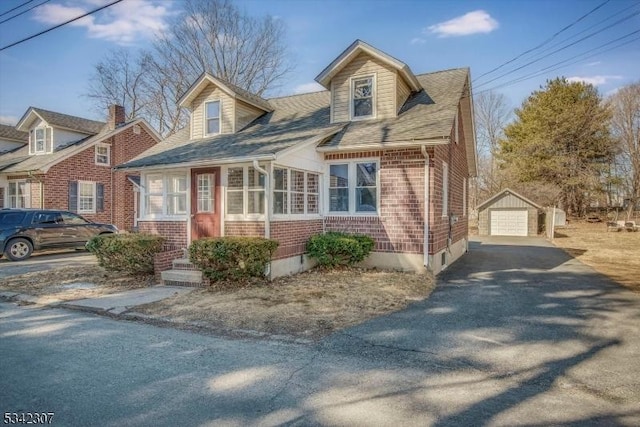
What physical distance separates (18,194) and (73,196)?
2.83 m

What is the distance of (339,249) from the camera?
10.2m

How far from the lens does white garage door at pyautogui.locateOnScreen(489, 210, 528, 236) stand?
87.9 feet

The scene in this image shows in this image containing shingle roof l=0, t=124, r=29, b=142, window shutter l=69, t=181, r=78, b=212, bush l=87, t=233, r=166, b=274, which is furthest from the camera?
shingle roof l=0, t=124, r=29, b=142

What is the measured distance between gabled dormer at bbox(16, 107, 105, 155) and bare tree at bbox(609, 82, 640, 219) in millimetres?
41644

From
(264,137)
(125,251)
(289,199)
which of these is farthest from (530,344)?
(264,137)

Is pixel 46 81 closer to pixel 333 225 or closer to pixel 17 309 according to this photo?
pixel 17 309

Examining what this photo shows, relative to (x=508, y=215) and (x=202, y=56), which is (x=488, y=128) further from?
(x=202, y=56)

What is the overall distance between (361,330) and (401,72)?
8.75m

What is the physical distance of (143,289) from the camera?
340 inches

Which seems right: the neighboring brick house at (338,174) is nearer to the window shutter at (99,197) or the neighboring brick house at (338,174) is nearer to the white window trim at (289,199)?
the white window trim at (289,199)

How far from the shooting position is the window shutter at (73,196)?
778 inches

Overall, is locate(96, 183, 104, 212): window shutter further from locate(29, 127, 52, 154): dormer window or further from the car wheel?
the car wheel

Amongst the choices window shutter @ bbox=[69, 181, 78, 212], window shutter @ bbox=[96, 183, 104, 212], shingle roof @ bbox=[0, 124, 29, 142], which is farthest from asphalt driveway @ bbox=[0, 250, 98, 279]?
shingle roof @ bbox=[0, 124, 29, 142]

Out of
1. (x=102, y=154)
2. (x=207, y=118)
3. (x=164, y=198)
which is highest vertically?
(x=207, y=118)
